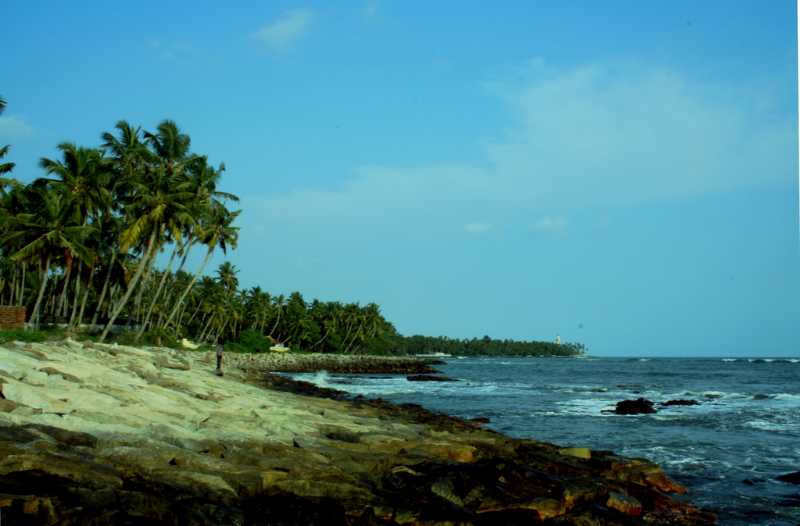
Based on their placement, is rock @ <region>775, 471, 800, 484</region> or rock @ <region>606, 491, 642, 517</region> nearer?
rock @ <region>606, 491, 642, 517</region>

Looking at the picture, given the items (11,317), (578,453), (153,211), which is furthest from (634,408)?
(11,317)

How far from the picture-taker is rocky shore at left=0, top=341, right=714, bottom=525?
5.54 meters

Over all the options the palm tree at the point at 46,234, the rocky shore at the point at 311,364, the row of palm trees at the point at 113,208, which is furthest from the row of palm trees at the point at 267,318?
the palm tree at the point at 46,234

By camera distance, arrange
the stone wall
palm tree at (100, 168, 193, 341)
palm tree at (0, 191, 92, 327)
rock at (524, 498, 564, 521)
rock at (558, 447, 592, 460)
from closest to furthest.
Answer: rock at (524, 498, 564, 521)
rock at (558, 447, 592, 460)
the stone wall
palm tree at (0, 191, 92, 327)
palm tree at (100, 168, 193, 341)

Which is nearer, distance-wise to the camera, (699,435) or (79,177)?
(699,435)

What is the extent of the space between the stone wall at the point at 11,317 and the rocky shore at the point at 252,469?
48.7 ft

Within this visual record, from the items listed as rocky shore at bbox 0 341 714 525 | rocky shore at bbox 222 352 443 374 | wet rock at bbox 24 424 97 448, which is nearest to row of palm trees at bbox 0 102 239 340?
rocky shore at bbox 222 352 443 374

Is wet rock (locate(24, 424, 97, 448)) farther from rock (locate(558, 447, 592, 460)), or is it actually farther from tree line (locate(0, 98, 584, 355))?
tree line (locate(0, 98, 584, 355))

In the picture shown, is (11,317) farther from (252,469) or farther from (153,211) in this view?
(252,469)

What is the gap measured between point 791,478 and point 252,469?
10663mm

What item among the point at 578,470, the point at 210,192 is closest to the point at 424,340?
the point at 210,192

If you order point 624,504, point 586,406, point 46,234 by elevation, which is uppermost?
point 46,234

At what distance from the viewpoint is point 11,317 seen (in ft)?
83.4

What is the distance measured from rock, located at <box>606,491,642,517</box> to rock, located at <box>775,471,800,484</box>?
5263 mm
